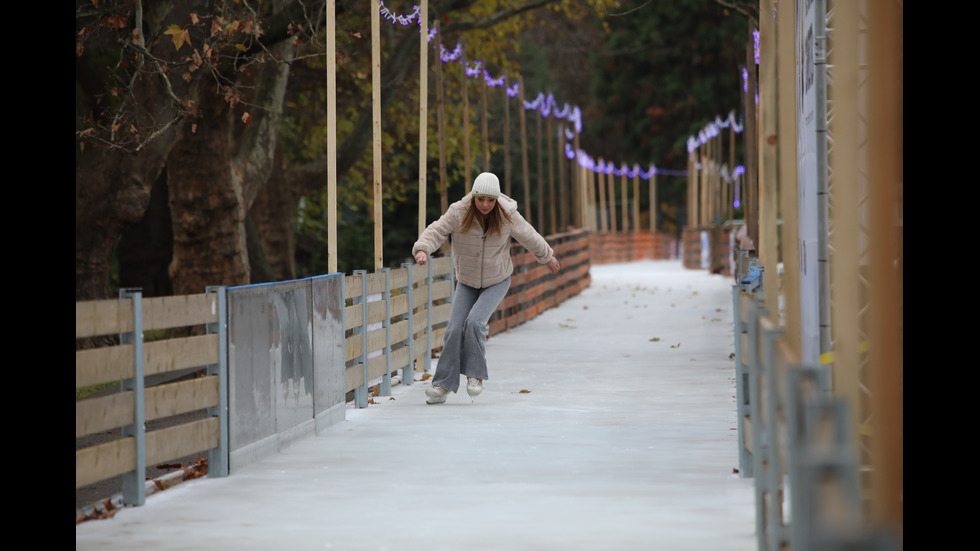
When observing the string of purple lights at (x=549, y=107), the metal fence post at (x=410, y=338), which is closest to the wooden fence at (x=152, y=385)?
the metal fence post at (x=410, y=338)

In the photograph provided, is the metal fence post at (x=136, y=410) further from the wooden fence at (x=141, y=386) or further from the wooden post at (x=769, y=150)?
the wooden post at (x=769, y=150)

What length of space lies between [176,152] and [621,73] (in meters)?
52.8

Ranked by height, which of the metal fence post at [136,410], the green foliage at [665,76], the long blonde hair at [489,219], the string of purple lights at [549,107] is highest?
the green foliage at [665,76]

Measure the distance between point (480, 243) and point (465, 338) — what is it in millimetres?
776

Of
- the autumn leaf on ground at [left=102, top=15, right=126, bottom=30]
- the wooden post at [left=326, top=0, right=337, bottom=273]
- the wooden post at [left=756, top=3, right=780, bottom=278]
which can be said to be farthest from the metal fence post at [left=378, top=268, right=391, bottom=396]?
the wooden post at [left=756, top=3, right=780, bottom=278]

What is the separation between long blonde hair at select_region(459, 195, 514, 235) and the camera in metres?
12.2

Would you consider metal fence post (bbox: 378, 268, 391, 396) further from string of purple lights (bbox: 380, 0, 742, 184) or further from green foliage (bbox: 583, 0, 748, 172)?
green foliage (bbox: 583, 0, 748, 172)

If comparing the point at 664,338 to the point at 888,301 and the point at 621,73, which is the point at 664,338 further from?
the point at 621,73

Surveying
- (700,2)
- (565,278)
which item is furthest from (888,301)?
(700,2)

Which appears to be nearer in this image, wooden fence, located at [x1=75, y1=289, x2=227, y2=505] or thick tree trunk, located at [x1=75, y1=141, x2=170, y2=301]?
wooden fence, located at [x1=75, y1=289, x2=227, y2=505]

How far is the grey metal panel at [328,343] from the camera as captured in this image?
10.3m

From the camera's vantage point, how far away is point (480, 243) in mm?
12305

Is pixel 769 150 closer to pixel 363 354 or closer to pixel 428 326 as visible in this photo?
pixel 363 354

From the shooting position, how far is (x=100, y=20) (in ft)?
54.6
